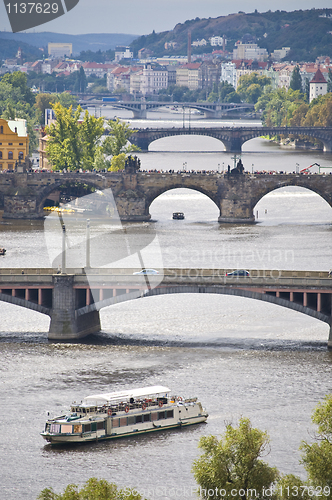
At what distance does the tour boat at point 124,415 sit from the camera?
169 feet

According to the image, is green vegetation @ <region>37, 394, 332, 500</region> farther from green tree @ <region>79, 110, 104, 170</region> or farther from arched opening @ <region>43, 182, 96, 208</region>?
green tree @ <region>79, 110, 104, 170</region>

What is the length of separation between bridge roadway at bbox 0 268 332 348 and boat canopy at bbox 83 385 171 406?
1232cm

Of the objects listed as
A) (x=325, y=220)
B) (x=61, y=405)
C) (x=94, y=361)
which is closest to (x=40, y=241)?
(x=325, y=220)

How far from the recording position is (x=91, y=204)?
423 feet

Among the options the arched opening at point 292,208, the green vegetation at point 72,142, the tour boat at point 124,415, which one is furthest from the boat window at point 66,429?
the green vegetation at point 72,142

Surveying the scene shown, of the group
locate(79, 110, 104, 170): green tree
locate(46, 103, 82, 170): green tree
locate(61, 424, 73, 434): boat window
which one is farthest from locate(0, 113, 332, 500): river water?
locate(79, 110, 104, 170): green tree

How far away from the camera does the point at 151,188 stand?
124 m

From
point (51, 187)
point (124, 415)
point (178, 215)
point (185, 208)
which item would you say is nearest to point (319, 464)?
point (124, 415)

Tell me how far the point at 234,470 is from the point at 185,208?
96.2 meters

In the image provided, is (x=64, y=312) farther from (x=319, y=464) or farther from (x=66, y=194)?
(x=66, y=194)

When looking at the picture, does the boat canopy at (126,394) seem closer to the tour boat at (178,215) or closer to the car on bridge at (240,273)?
the car on bridge at (240,273)

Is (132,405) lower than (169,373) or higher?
higher

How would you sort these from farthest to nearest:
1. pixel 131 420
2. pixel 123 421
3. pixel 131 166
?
pixel 131 166 < pixel 131 420 < pixel 123 421

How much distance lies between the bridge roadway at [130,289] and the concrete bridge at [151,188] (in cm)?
5520
